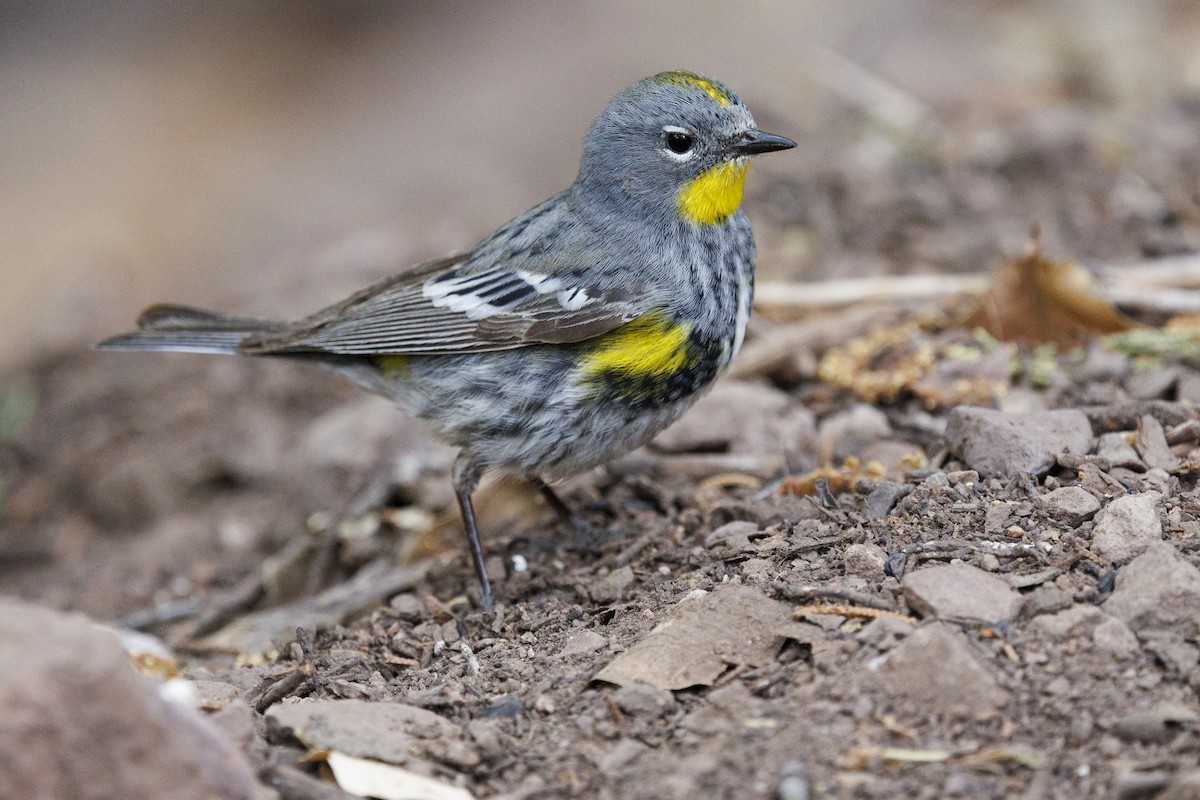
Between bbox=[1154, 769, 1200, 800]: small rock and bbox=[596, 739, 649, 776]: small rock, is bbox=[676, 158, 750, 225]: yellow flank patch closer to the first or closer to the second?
bbox=[596, 739, 649, 776]: small rock

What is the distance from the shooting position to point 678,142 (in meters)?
5.07

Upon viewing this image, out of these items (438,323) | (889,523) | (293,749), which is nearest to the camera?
(293,749)

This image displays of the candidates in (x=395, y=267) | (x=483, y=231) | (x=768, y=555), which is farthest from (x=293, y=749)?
(x=483, y=231)

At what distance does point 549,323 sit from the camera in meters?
4.91

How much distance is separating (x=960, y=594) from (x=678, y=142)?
2.46 metres

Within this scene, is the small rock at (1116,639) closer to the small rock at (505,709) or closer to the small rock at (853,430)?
the small rock at (505,709)

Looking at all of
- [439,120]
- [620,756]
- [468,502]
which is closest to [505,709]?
[620,756]

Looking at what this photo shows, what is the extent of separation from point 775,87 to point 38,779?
8931 mm

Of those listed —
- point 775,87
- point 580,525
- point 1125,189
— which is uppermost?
point 775,87

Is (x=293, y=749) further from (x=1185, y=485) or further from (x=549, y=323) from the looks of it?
(x=1185, y=485)

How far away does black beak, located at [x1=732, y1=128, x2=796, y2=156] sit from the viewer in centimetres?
492

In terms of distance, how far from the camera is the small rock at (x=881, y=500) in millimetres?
4070

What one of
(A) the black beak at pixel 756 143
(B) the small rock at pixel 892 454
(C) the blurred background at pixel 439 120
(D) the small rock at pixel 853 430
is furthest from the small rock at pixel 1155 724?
(C) the blurred background at pixel 439 120

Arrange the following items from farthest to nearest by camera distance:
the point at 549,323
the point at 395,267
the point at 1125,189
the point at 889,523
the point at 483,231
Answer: the point at 483,231 → the point at 395,267 → the point at 1125,189 → the point at 549,323 → the point at 889,523
